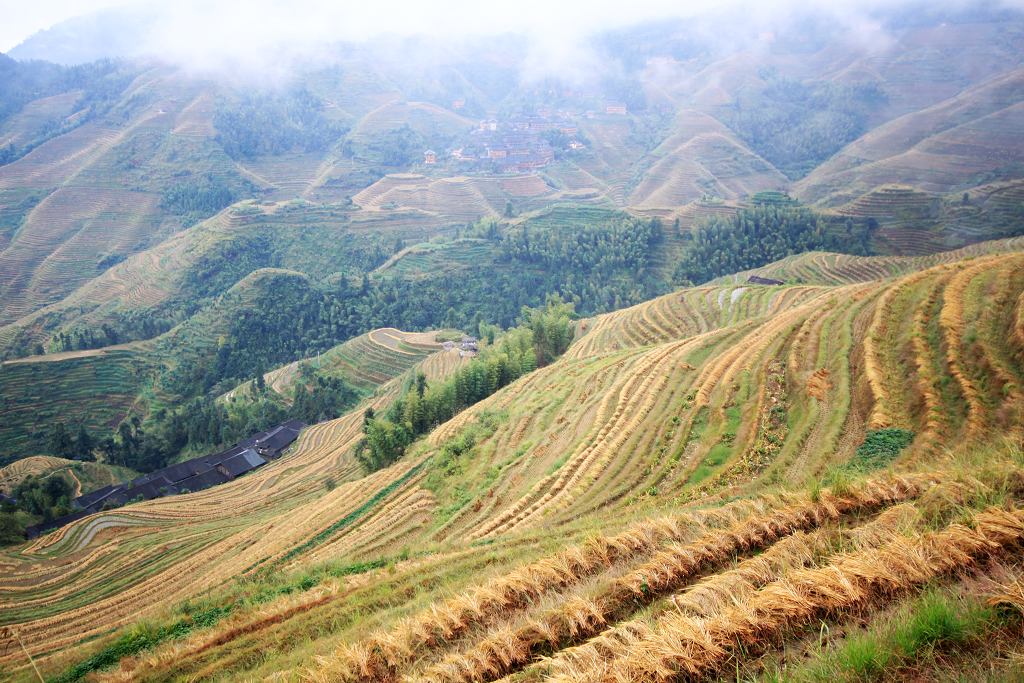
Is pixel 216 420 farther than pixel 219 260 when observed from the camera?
No

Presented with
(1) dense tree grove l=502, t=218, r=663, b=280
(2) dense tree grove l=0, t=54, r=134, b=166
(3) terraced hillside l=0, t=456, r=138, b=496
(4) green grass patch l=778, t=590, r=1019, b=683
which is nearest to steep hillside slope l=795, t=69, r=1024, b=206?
(1) dense tree grove l=502, t=218, r=663, b=280

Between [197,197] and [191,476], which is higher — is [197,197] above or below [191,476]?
above

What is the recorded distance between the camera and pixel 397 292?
72188 mm

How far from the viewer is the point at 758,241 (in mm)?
70938

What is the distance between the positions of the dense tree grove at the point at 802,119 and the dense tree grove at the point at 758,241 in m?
62.0

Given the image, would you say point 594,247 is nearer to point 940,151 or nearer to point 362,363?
point 362,363

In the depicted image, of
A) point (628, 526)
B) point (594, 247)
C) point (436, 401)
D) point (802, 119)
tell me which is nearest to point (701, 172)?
point (594, 247)

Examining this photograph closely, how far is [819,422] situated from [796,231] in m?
68.3

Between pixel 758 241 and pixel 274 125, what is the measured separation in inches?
5232

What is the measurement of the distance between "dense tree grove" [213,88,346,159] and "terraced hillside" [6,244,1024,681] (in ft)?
420

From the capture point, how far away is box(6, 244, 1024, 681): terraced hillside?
440 cm

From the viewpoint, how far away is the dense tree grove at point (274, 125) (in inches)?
5133

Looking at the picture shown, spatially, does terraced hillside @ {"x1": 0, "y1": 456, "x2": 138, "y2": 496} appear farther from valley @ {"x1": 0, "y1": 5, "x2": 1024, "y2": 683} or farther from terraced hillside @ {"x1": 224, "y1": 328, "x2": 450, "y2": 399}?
terraced hillside @ {"x1": 224, "y1": 328, "x2": 450, "y2": 399}

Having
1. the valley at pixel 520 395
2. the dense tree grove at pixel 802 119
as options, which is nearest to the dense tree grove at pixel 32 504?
the valley at pixel 520 395
